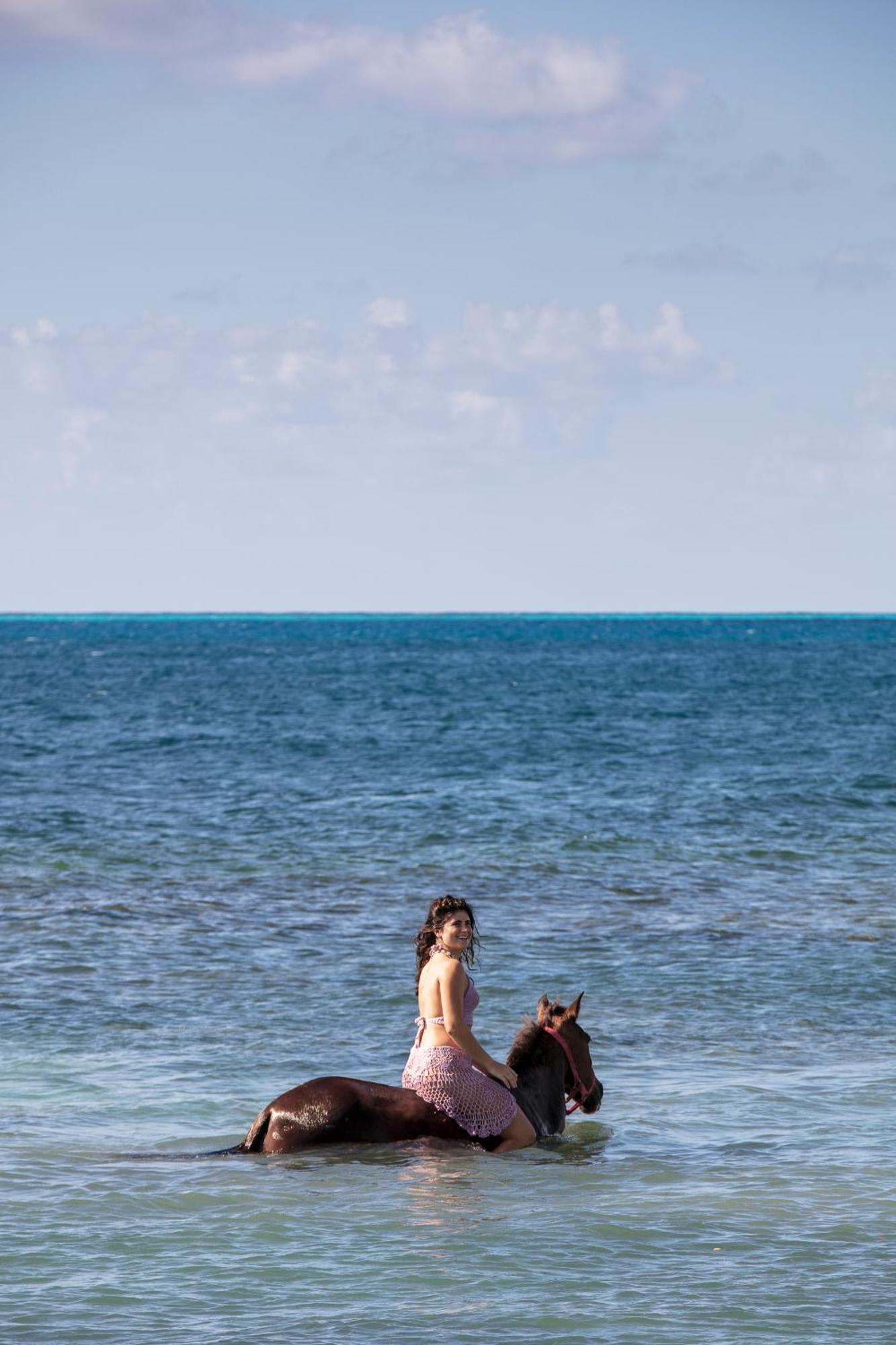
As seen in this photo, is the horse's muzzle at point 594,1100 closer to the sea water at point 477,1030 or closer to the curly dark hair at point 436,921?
the sea water at point 477,1030

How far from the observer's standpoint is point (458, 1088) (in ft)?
34.6

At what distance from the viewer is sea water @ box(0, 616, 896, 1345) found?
8.30 m

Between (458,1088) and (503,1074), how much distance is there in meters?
0.34

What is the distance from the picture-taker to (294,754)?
4769cm

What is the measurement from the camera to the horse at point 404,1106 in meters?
A: 10.3

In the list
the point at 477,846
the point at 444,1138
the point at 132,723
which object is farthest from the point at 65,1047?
the point at 132,723

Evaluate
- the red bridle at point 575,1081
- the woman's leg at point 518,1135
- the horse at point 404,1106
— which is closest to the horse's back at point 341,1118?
the horse at point 404,1106

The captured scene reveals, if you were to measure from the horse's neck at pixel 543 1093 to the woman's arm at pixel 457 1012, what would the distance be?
56cm

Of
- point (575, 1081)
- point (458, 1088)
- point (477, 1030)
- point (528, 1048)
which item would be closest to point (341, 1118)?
point (458, 1088)

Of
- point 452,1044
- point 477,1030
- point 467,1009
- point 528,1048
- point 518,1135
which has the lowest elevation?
point 477,1030

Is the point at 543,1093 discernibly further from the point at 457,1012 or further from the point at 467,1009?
the point at 457,1012

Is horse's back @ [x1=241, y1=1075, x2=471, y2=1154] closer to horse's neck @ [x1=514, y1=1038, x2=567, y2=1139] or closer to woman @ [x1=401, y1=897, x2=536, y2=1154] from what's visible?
woman @ [x1=401, y1=897, x2=536, y2=1154]

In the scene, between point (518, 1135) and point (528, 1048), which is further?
point (528, 1048)

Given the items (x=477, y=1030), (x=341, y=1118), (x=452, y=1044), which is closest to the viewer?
(x=341, y=1118)
